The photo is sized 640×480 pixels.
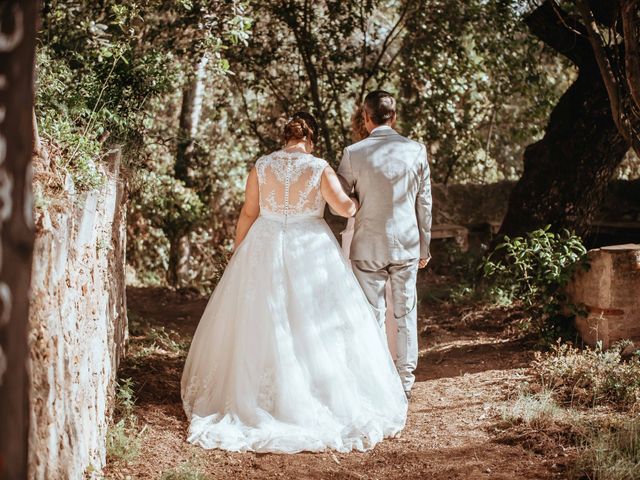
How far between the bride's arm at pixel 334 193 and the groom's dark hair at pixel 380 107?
534 millimetres

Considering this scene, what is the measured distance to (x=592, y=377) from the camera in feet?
17.0

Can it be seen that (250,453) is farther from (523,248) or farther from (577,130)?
(577,130)

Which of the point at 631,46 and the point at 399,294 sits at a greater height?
the point at 631,46

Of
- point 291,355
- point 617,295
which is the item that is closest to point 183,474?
point 291,355

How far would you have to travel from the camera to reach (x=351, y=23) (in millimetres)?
9062

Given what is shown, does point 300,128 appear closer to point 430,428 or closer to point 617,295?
point 430,428

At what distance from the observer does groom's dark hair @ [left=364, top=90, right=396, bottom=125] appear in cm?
515

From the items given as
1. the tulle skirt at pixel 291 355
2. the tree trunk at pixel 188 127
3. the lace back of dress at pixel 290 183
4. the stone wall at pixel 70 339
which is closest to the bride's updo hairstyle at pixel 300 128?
the lace back of dress at pixel 290 183

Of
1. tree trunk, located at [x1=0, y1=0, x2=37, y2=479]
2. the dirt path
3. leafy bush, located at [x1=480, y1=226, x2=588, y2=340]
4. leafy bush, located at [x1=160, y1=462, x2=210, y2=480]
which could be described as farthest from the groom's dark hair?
tree trunk, located at [x1=0, y1=0, x2=37, y2=479]

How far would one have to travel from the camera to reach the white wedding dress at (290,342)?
4.59 m

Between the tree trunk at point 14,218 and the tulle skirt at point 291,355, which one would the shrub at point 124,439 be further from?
the tree trunk at point 14,218

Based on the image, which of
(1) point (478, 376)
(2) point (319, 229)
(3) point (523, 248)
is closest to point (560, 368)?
(1) point (478, 376)

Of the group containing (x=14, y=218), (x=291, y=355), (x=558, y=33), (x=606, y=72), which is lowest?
(x=291, y=355)

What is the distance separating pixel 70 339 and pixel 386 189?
2381 mm
